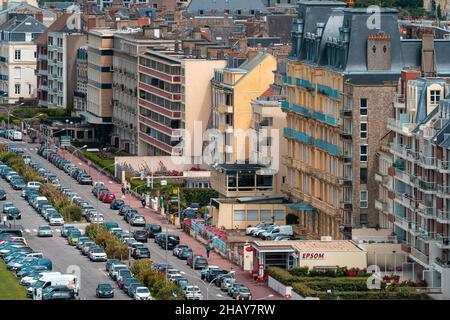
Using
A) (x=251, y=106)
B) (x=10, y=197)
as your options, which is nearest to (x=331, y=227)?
(x=251, y=106)

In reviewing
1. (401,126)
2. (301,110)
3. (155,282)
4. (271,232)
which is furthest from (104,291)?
(301,110)

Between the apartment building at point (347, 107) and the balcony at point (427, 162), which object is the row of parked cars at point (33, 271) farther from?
the apartment building at point (347, 107)

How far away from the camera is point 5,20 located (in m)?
175

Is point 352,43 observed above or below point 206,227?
above

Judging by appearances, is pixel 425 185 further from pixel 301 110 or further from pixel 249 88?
pixel 249 88

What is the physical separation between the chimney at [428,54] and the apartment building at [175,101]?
33501mm

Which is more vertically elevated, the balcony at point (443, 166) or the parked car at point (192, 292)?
the balcony at point (443, 166)

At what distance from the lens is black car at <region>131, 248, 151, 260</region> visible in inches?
2889

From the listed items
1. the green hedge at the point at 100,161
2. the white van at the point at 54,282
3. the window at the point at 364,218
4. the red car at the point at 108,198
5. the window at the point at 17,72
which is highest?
the window at the point at 17,72

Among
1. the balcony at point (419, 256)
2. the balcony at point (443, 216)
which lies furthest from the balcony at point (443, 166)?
the balcony at point (419, 256)

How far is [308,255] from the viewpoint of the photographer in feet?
210

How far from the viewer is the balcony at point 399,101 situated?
68.6 meters

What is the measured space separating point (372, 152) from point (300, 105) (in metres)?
11.8
